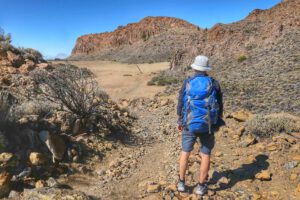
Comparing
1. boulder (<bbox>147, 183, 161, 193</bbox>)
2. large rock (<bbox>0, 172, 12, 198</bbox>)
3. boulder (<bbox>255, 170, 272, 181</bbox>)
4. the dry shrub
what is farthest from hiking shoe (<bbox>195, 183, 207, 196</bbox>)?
the dry shrub

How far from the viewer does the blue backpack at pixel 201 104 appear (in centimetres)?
423

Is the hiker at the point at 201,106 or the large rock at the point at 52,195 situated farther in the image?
the hiker at the point at 201,106

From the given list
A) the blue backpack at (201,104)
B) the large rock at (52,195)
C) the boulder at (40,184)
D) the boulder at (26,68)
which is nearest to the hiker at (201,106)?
the blue backpack at (201,104)

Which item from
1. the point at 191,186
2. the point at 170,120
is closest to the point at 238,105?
the point at 170,120

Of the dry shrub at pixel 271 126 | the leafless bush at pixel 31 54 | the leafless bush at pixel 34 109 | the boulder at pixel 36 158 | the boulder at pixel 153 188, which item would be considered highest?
the leafless bush at pixel 31 54

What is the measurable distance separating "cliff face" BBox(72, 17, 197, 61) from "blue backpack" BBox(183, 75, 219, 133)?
5786 cm

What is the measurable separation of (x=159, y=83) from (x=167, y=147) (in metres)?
8.83

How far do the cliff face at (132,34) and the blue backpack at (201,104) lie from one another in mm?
57864

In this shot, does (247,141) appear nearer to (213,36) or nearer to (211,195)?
(211,195)

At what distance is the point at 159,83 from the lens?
50.7ft

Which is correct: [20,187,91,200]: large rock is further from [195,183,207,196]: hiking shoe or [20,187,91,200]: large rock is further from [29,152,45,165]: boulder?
[195,183,207,196]: hiking shoe

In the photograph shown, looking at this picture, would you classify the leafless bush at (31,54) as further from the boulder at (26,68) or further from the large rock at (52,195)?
the large rock at (52,195)

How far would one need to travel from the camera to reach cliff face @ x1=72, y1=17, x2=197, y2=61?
65.2m

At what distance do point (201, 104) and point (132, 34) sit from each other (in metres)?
65.4
